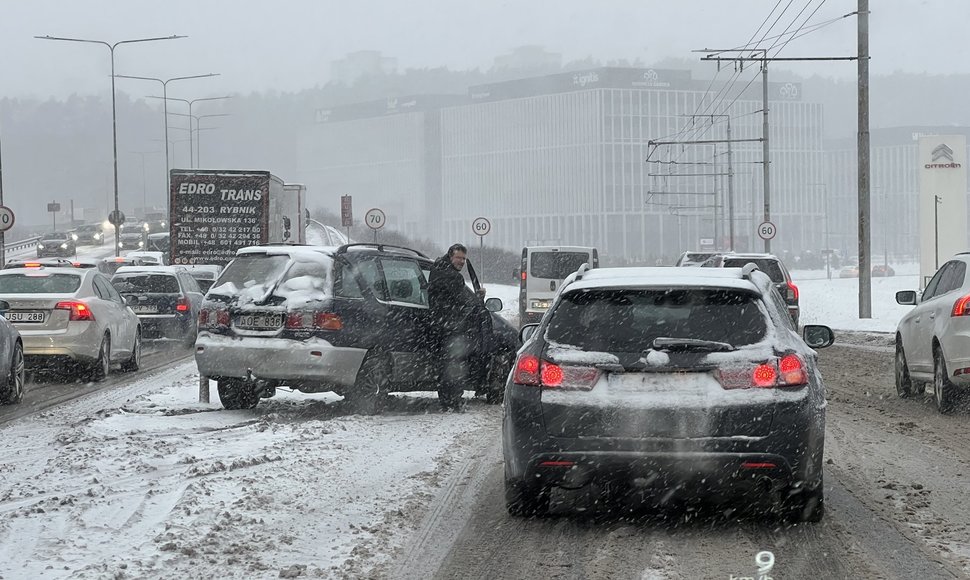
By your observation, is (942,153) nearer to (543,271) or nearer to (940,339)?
(543,271)

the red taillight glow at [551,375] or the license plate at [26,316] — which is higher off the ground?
A: the red taillight glow at [551,375]

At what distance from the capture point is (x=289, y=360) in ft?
41.0

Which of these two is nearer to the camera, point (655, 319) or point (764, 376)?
point (764, 376)

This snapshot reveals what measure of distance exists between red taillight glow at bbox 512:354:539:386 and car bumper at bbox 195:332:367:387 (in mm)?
5447

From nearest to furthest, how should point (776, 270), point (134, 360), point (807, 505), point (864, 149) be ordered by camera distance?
point (807, 505)
point (134, 360)
point (776, 270)
point (864, 149)

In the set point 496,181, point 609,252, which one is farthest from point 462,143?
point 609,252

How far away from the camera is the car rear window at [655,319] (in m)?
7.05

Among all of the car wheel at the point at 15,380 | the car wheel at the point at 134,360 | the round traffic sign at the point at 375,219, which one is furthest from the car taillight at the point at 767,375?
the round traffic sign at the point at 375,219

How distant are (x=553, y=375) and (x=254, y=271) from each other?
22.1ft

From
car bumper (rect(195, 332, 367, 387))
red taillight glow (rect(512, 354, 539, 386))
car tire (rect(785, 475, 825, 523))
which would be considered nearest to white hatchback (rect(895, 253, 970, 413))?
car bumper (rect(195, 332, 367, 387))

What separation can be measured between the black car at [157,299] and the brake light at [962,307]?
15984 mm

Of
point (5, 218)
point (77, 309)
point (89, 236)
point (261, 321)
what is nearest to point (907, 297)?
point (261, 321)

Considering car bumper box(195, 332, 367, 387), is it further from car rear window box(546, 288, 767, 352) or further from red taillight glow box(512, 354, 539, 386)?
car rear window box(546, 288, 767, 352)

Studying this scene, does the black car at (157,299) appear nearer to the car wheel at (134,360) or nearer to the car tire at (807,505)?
the car wheel at (134,360)
